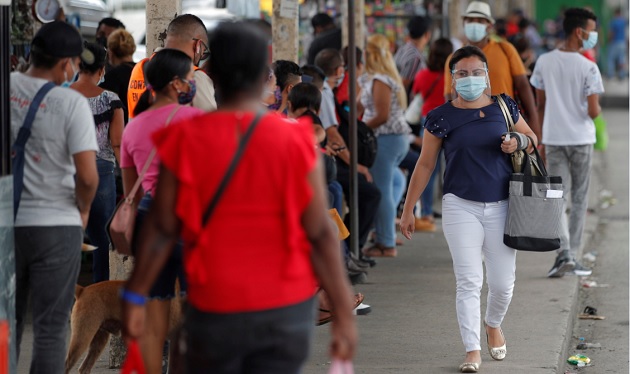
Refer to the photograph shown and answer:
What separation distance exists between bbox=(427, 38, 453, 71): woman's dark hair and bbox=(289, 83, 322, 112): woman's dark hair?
3.89m

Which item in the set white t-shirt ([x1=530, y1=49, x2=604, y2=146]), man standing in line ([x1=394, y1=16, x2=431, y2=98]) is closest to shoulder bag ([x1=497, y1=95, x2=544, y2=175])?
white t-shirt ([x1=530, y1=49, x2=604, y2=146])

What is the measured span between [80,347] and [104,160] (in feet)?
6.67

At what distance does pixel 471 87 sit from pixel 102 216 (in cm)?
255

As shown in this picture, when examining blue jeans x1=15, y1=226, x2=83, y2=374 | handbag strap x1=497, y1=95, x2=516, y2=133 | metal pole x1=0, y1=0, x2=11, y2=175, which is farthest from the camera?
handbag strap x1=497, y1=95, x2=516, y2=133

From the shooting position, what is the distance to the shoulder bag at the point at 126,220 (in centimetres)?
526

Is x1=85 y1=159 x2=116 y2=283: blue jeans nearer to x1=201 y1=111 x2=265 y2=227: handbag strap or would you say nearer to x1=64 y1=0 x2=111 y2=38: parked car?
x1=201 y1=111 x2=265 y2=227: handbag strap

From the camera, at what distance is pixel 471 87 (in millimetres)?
6500

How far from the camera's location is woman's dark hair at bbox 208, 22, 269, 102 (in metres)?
3.73

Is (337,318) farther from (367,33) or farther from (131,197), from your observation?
(367,33)

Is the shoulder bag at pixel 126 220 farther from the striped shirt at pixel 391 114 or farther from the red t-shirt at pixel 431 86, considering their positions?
the red t-shirt at pixel 431 86

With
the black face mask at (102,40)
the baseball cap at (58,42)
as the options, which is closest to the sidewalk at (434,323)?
the baseball cap at (58,42)

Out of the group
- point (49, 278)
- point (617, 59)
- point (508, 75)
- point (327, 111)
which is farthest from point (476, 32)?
point (617, 59)

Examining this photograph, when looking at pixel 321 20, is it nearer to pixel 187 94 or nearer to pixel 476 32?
pixel 476 32

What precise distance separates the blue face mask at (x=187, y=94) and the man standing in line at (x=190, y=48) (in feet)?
1.26
